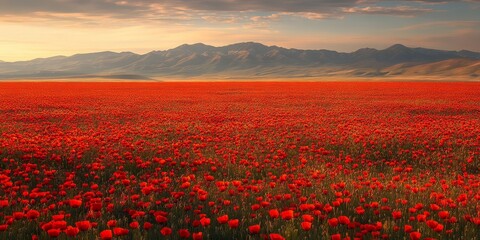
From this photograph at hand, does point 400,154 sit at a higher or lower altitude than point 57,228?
lower

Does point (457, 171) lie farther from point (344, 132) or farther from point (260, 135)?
point (260, 135)

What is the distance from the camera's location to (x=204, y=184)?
28.6 ft

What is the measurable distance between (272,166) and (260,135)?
17.7 feet

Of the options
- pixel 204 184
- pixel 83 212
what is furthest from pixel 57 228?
pixel 204 184

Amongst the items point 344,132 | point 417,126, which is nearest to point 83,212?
point 344,132

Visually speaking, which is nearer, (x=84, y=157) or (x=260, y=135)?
(x=84, y=157)

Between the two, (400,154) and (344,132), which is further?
(344,132)

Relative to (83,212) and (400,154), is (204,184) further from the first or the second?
(400,154)

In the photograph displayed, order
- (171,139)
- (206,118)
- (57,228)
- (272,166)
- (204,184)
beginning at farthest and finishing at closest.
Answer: (206,118)
(171,139)
(272,166)
(204,184)
(57,228)

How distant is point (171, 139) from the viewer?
50.2 feet

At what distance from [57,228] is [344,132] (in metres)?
12.6

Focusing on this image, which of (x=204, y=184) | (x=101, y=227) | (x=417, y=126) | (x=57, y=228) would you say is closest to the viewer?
(x=57, y=228)

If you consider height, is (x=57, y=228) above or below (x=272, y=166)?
above

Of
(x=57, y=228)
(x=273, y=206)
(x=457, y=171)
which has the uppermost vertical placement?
(x=57, y=228)
